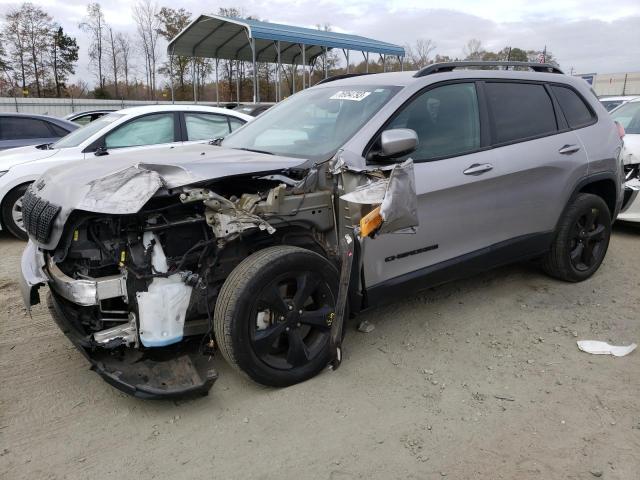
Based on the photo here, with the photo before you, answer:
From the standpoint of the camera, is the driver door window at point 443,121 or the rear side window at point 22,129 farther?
the rear side window at point 22,129

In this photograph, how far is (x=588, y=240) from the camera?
15.2 feet

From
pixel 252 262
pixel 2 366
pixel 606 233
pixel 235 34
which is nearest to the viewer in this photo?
pixel 252 262

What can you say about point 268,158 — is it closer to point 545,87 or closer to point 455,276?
point 455,276

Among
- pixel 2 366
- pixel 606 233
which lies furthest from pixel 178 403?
pixel 606 233

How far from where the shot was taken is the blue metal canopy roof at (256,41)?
57.3 feet

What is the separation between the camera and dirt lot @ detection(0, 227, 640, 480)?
242cm

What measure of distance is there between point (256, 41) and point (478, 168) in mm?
18854

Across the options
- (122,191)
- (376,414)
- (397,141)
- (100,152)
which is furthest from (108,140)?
(376,414)

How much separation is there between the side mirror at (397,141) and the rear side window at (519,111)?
1113 millimetres

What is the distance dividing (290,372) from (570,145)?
3.03m

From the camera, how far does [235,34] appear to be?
2034cm

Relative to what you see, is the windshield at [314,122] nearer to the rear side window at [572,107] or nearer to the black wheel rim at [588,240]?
the rear side window at [572,107]

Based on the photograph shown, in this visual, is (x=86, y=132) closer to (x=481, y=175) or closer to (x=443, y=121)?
(x=443, y=121)

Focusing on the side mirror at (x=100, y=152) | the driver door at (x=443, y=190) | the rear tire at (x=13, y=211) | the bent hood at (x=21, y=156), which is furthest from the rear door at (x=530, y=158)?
the rear tire at (x=13, y=211)
